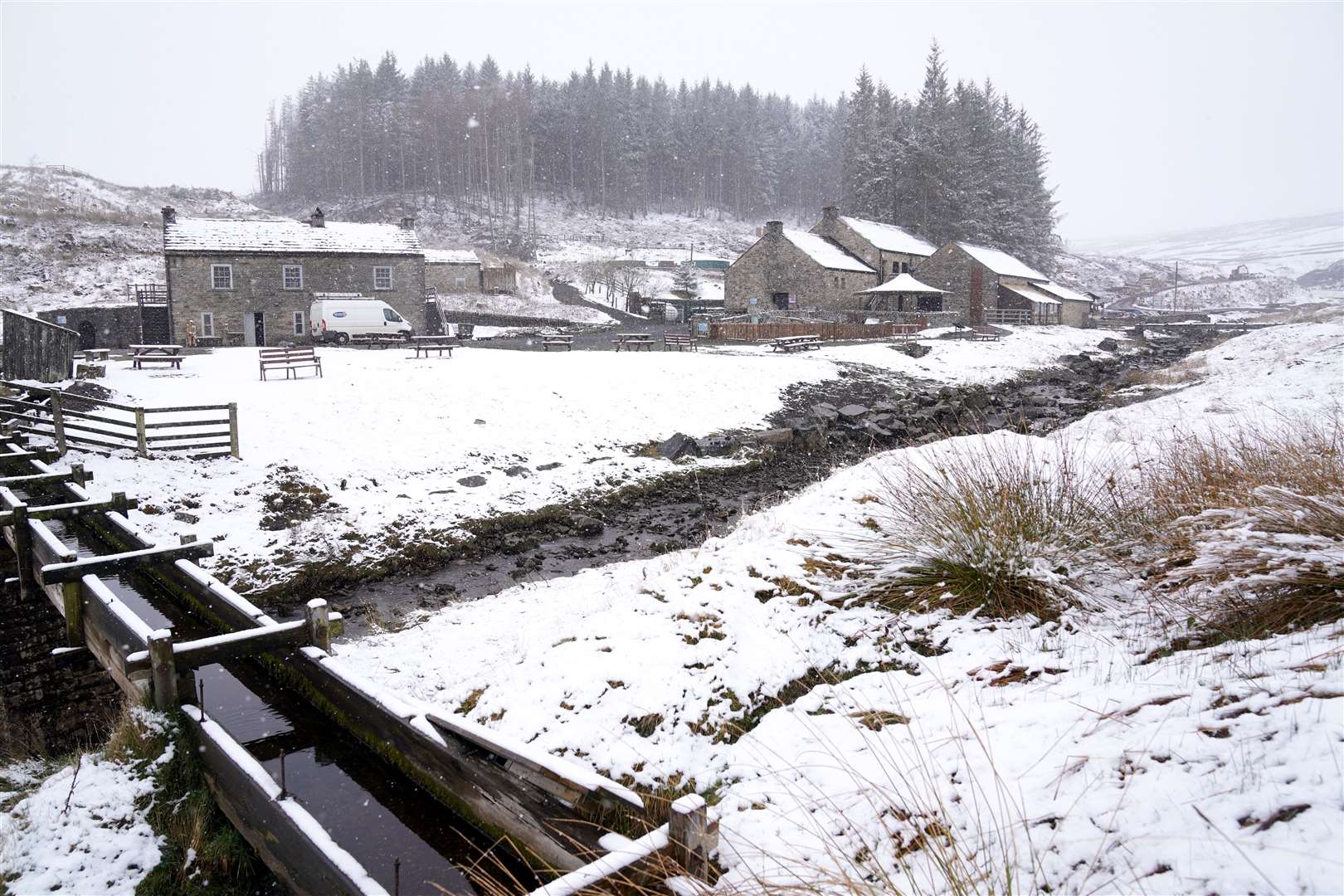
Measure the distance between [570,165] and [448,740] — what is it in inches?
4158

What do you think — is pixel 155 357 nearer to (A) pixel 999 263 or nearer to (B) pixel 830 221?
(B) pixel 830 221

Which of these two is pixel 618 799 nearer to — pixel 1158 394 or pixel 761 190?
pixel 1158 394

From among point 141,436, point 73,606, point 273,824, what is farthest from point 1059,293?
point 273,824

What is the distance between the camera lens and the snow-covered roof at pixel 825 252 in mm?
56281

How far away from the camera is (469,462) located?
17719 mm

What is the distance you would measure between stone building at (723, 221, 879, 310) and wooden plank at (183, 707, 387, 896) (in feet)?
173

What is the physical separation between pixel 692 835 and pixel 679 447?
1660 cm

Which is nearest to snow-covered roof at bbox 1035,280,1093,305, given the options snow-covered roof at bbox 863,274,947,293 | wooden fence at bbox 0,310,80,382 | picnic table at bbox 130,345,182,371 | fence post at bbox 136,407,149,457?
snow-covered roof at bbox 863,274,947,293

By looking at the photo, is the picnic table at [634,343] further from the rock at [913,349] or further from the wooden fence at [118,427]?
the wooden fence at [118,427]

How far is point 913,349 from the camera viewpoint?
37406 millimetres

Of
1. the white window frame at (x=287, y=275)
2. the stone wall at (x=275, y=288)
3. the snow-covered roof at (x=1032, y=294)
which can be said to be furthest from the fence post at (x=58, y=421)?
the snow-covered roof at (x=1032, y=294)

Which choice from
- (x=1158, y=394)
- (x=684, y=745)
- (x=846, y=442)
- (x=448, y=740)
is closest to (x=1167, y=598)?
(x=684, y=745)

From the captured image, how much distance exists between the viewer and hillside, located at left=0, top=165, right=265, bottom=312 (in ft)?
163

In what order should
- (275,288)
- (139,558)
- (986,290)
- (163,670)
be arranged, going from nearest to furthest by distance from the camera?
(163,670), (139,558), (275,288), (986,290)
